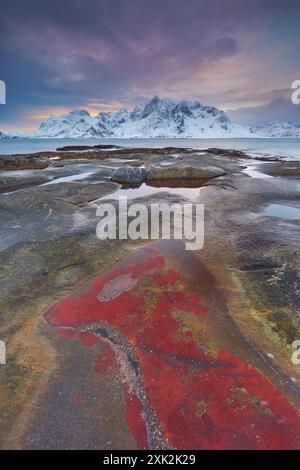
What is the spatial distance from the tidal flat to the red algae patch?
0.07 feet

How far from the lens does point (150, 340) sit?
5.93 m

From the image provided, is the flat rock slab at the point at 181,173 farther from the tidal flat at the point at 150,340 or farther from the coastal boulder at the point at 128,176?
the tidal flat at the point at 150,340

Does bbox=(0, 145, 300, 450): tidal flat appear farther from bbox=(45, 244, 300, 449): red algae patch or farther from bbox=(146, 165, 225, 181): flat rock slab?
bbox=(146, 165, 225, 181): flat rock slab

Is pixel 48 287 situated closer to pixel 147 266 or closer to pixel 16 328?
pixel 16 328

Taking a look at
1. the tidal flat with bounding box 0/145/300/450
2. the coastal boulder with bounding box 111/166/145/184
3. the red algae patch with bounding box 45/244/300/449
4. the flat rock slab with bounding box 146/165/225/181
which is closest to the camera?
the red algae patch with bounding box 45/244/300/449

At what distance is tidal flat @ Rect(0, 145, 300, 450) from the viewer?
166 inches

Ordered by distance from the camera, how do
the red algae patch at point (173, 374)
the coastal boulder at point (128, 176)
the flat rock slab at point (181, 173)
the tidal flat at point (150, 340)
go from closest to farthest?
1. the red algae patch at point (173, 374)
2. the tidal flat at point (150, 340)
3. the coastal boulder at point (128, 176)
4. the flat rock slab at point (181, 173)

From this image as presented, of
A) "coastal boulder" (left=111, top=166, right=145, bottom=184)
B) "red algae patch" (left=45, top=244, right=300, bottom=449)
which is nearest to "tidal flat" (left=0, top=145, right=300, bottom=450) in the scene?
"red algae patch" (left=45, top=244, right=300, bottom=449)

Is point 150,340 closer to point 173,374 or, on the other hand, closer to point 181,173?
point 173,374

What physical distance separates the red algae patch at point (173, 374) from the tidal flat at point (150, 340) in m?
0.02

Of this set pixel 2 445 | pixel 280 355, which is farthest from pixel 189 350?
pixel 2 445

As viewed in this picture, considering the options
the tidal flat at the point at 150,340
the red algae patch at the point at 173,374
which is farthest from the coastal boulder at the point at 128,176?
the red algae patch at the point at 173,374

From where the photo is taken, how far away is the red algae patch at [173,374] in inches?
161

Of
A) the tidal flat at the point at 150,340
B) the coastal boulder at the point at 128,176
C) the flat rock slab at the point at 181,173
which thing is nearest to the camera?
the tidal flat at the point at 150,340
